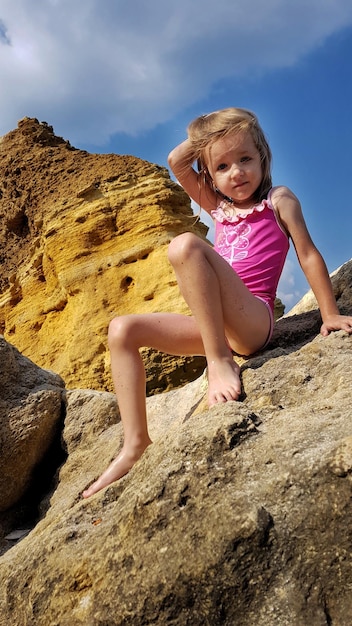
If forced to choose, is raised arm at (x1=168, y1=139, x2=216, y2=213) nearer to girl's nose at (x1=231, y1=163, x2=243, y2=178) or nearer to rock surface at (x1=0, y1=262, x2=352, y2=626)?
girl's nose at (x1=231, y1=163, x2=243, y2=178)

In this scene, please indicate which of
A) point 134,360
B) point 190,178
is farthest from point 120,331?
point 190,178

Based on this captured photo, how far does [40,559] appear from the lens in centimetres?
194

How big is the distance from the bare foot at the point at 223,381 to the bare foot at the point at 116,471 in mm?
424

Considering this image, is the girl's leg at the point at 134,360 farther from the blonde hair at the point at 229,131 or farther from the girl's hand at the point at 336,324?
the blonde hair at the point at 229,131

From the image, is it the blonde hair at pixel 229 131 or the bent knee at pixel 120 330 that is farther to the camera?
the blonde hair at pixel 229 131

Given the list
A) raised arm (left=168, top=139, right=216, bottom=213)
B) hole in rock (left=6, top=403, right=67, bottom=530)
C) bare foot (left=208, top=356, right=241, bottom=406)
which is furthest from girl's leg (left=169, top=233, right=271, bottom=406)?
hole in rock (left=6, top=403, right=67, bottom=530)

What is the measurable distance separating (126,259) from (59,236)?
4.76 ft

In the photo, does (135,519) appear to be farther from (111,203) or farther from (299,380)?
(111,203)

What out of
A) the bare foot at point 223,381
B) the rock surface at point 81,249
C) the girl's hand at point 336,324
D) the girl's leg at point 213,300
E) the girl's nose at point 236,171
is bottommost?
the bare foot at point 223,381

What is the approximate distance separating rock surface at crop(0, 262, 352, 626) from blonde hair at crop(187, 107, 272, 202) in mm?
1261

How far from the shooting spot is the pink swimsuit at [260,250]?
2.88 m

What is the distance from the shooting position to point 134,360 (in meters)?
2.68

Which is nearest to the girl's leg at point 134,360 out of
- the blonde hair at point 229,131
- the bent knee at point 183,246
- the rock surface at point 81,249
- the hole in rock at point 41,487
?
the bent knee at point 183,246

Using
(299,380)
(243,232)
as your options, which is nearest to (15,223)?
(243,232)
